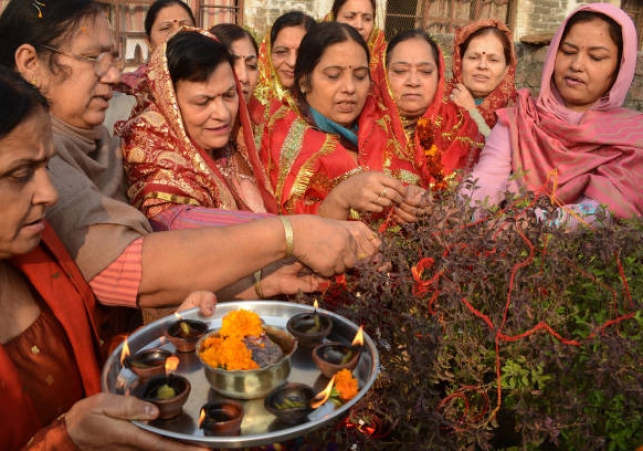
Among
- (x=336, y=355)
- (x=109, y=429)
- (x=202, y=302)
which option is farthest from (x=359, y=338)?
(x=109, y=429)

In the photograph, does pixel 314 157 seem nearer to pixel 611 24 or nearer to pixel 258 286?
pixel 258 286

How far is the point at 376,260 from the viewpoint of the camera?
172 centimetres

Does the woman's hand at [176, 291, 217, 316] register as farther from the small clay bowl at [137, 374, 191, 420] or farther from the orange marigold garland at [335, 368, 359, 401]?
the orange marigold garland at [335, 368, 359, 401]

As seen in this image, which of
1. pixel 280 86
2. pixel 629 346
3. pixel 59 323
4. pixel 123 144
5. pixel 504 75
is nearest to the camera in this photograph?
pixel 629 346

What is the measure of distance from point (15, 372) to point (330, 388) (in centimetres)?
101

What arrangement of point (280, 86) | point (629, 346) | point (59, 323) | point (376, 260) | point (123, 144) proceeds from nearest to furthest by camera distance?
point (629, 346) < point (376, 260) < point (59, 323) < point (123, 144) < point (280, 86)

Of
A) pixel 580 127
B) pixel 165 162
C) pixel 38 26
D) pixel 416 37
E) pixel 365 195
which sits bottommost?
pixel 365 195

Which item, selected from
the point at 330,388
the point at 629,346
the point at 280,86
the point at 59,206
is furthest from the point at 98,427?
the point at 280,86

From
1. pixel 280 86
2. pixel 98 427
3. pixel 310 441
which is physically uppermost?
pixel 280 86

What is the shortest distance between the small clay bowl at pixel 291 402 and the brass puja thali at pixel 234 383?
0.02m

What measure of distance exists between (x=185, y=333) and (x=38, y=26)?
4.84ft

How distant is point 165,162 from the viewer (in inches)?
96.1

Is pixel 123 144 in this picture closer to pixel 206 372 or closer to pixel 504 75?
pixel 206 372

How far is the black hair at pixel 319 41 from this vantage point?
3.35m
